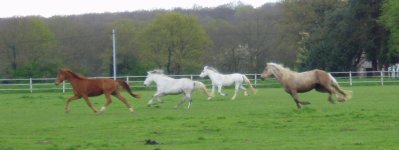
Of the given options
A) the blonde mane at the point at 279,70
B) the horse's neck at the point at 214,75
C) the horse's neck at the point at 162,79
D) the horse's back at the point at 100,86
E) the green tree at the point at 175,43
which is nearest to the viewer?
the blonde mane at the point at 279,70

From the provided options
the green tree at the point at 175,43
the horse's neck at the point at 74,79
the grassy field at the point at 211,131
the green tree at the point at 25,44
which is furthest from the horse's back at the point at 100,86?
the green tree at the point at 175,43

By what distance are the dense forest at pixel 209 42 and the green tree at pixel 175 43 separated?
0.09 meters

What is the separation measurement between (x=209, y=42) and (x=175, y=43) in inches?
144

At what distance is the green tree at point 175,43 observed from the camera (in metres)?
74.0

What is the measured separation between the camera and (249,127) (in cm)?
1628

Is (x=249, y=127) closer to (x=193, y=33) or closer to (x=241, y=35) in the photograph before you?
(x=193, y=33)

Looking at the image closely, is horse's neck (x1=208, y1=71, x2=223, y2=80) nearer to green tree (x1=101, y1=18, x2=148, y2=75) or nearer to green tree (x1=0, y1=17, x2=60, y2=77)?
green tree (x1=101, y1=18, x2=148, y2=75)

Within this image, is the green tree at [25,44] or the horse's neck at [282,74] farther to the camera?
the green tree at [25,44]

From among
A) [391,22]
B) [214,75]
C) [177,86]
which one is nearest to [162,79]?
[177,86]

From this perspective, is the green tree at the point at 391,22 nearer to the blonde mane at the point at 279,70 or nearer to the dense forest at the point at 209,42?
the dense forest at the point at 209,42

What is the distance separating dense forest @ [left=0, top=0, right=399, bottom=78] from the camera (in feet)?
219

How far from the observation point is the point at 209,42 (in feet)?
249

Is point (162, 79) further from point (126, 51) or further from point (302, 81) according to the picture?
point (126, 51)

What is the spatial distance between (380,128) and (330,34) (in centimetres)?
5372
